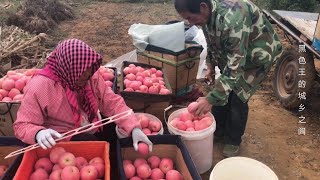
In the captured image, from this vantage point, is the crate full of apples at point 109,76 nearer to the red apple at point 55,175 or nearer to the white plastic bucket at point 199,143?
the white plastic bucket at point 199,143

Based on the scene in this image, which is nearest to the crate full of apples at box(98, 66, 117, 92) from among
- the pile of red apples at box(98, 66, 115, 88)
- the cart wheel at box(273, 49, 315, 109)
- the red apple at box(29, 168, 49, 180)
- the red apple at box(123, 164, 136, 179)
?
the pile of red apples at box(98, 66, 115, 88)

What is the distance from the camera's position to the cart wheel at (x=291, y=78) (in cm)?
456

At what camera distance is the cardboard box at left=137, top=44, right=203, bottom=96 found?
179 inches

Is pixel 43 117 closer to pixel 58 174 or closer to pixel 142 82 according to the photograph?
pixel 58 174

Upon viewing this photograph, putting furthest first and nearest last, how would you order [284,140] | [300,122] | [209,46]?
[300,122] → [284,140] → [209,46]

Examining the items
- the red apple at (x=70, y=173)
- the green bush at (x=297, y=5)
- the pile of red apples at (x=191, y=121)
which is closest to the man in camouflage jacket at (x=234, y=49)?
the pile of red apples at (x=191, y=121)

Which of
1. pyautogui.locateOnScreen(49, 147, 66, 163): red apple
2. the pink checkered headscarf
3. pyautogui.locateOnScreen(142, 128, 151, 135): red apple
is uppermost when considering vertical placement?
the pink checkered headscarf

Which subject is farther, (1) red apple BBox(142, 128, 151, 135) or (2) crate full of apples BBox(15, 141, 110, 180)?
(1) red apple BBox(142, 128, 151, 135)

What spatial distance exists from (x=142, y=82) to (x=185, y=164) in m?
1.57

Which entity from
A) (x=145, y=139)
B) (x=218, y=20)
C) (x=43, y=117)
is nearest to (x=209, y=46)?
(x=218, y=20)

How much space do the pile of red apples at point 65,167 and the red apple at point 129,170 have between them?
29cm

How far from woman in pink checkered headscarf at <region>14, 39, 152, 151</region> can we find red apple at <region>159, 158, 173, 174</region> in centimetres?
23

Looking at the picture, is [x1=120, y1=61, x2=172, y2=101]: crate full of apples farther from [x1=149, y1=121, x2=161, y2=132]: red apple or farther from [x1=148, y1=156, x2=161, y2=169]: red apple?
[x1=148, y1=156, x2=161, y2=169]: red apple

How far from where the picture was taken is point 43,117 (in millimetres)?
2703
